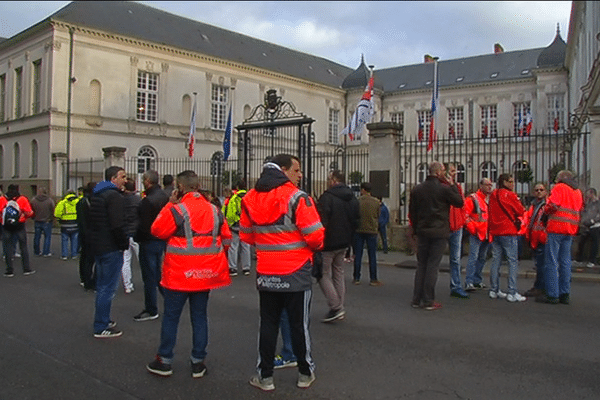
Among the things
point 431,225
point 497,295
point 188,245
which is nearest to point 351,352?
point 188,245

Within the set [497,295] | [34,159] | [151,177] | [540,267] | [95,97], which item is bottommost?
[497,295]

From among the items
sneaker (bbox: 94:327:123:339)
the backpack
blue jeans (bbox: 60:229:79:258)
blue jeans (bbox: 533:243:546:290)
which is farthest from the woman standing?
blue jeans (bbox: 60:229:79:258)

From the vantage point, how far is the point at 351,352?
589 centimetres

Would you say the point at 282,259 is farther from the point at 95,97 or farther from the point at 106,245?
the point at 95,97

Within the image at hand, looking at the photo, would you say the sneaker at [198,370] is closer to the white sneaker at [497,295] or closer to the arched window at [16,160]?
the white sneaker at [497,295]

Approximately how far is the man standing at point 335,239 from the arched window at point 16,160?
34.5 metres

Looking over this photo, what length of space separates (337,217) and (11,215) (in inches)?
295

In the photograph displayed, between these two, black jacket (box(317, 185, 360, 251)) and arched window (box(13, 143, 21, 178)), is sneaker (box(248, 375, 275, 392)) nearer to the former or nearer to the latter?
black jacket (box(317, 185, 360, 251))

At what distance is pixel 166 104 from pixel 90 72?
557 cm

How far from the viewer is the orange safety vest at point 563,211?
817cm

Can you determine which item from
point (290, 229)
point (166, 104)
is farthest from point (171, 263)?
point (166, 104)

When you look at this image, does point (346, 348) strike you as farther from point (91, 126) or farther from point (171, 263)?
point (91, 126)

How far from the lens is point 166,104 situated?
38031mm

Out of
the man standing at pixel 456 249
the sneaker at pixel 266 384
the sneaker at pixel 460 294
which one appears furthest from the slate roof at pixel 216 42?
the sneaker at pixel 266 384
